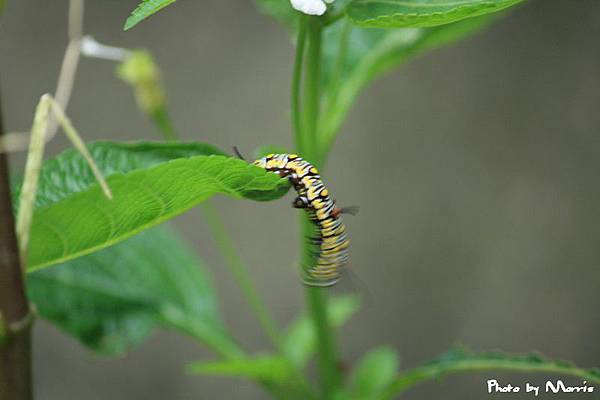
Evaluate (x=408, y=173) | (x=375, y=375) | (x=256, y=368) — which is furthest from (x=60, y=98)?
(x=408, y=173)

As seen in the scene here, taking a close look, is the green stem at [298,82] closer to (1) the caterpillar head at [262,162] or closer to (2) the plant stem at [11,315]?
(1) the caterpillar head at [262,162]

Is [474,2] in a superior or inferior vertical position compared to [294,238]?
superior

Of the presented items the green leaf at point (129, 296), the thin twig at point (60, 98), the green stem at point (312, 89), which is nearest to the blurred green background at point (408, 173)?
the green leaf at point (129, 296)

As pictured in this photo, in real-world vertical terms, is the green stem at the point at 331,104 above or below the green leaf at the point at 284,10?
below

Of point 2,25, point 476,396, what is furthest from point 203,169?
point 2,25

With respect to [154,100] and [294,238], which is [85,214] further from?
[294,238]

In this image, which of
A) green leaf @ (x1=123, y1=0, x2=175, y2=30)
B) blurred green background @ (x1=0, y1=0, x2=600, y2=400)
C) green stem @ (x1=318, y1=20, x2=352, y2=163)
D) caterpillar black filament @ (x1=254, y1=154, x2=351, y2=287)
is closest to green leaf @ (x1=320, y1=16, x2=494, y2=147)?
green stem @ (x1=318, y1=20, x2=352, y2=163)
